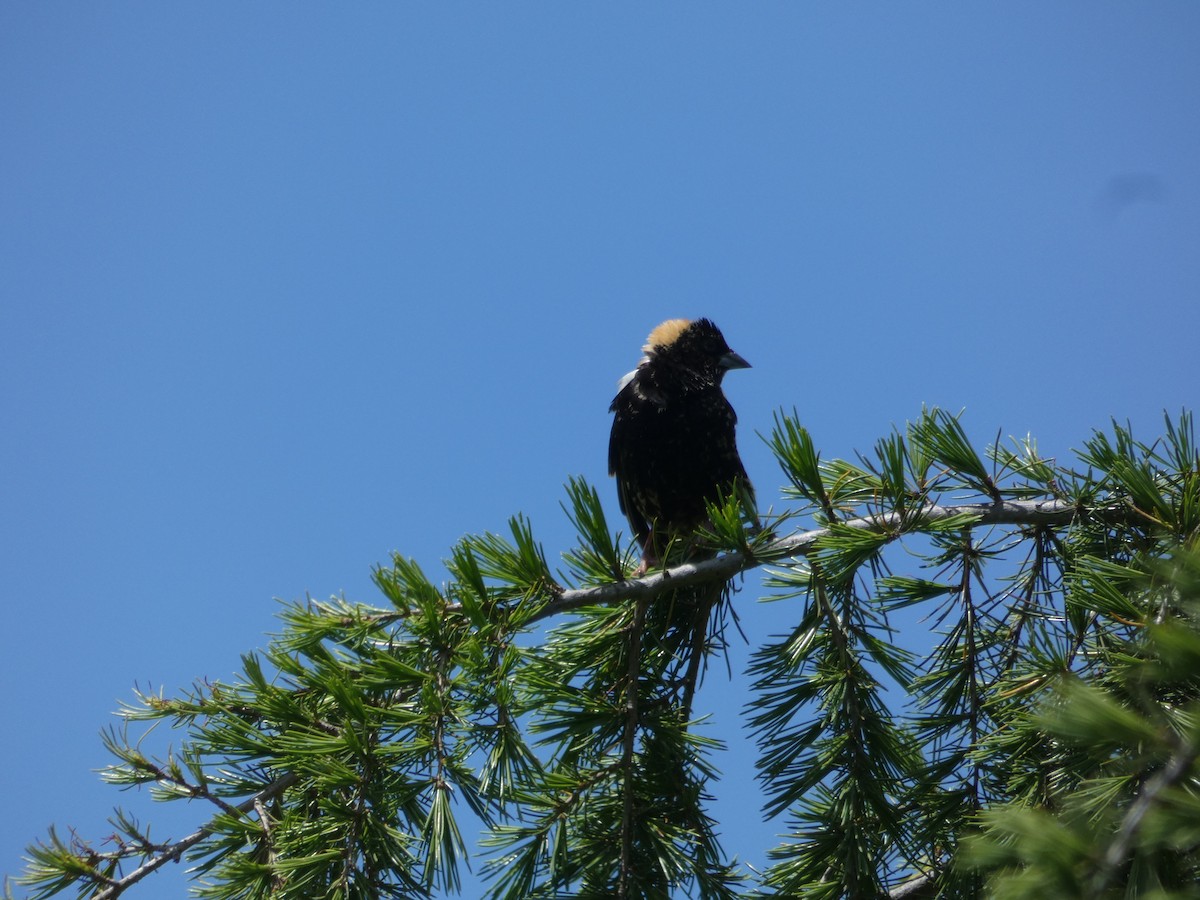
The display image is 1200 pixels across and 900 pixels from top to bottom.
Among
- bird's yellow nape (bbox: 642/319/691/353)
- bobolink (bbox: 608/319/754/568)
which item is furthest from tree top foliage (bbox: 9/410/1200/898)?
bird's yellow nape (bbox: 642/319/691/353)

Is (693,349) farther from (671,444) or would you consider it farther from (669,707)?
(669,707)

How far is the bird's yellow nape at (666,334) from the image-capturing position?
504 cm

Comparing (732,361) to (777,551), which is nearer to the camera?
(777,551)

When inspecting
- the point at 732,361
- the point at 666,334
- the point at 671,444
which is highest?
the point at 666,334

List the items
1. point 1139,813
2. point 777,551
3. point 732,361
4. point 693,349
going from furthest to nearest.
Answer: point 732,361 < point 693,349 < point 777,551 < point 1139,813

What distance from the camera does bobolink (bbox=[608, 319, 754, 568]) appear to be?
4.43 metres

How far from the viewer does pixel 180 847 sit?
1747mm

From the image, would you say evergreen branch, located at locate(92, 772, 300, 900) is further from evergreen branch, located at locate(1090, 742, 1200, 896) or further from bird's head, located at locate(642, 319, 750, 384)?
bird's head, located at locate(642, 319, 750, 384)

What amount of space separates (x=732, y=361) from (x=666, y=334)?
40cm

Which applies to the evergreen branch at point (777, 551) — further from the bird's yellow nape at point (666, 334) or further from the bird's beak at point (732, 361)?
the bird's beak at point (732, 361)

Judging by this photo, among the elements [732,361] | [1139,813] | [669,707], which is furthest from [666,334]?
[1139,813]

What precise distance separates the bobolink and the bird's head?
0.04 feet

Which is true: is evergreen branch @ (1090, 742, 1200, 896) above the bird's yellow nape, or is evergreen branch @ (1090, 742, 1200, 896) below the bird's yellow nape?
below

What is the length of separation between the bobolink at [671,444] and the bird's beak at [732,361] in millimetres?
261
